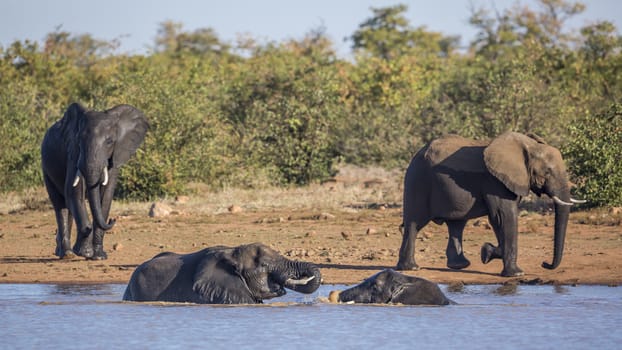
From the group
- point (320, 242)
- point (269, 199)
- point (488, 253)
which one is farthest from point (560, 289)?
point (269, 199)

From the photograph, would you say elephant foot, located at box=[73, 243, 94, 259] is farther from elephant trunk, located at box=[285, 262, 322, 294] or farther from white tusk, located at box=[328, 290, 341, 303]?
elephant trunk, located at box=[285, 262, 322, 294]

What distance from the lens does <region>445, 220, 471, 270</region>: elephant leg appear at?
12.7 metres

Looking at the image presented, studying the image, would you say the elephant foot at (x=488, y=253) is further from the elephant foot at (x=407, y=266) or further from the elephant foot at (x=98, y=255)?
the elephant foot at (x=98, y=255)

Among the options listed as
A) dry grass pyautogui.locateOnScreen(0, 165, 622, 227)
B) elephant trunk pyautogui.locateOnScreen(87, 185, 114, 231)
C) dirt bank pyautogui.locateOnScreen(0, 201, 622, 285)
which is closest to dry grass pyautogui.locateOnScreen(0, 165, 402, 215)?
dry grass pyautogui.locateOnScreen(0, 165, 622, 227)

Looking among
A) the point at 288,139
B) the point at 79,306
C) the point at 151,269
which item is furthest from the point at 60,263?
→ the point at 288,139

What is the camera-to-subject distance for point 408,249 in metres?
12.6

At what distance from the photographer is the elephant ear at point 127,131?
14.1 m

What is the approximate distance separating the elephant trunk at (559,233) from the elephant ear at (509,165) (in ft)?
1.49

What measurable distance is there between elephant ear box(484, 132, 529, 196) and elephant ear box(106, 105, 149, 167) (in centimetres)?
458

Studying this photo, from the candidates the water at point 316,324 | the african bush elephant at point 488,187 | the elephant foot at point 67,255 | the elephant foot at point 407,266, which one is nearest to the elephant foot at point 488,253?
the african bush elephant at point 488,187

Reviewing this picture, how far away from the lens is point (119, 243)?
1504 centimetres

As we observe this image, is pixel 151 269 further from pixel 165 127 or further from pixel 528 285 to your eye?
pixel 165 127

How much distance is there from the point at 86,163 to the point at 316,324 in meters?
4.70

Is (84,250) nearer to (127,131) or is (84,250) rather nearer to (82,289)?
(127,131)
